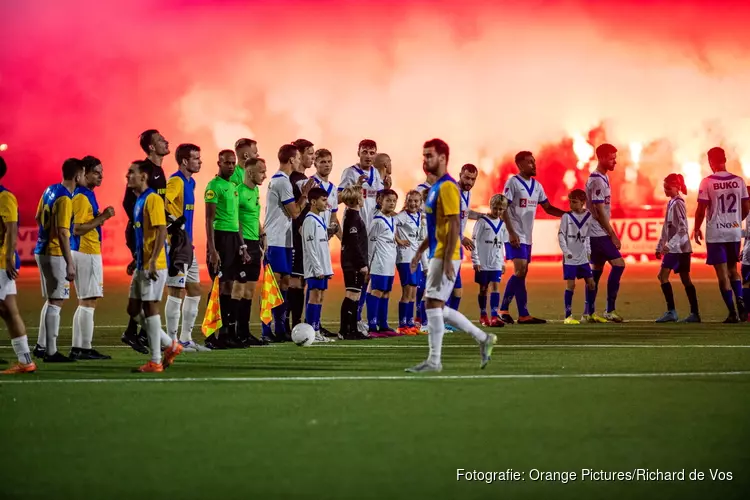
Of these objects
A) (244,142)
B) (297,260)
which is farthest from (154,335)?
(244,142)

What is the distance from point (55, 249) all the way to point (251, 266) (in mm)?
2555

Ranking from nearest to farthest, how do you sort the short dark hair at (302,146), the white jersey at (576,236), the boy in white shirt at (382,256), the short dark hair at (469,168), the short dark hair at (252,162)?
the short dark hair at (252,162) < the short dark hair at (302,146) < the boy in white shirt at (382,256) < the short dark hair at (469,168) < the white jersey at (576,236)

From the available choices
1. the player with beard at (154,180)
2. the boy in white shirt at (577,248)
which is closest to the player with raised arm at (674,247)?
the boy in white shirt at (577,248)

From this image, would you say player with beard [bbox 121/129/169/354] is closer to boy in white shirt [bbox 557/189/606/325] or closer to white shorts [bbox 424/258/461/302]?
white shorts [bbox 424/258/461/302]

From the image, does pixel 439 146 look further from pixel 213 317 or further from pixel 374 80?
pixel 374 80

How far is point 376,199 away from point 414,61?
49.9 ft

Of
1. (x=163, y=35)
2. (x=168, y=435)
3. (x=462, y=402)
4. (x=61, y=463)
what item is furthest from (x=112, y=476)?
(x=163, y=35)

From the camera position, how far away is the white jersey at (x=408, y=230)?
1430 centimetres

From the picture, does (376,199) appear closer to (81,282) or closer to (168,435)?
(81,282)

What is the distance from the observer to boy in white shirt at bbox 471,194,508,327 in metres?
15.2

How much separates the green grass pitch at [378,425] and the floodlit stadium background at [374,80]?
56.0 feet

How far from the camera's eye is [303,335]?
12.1m

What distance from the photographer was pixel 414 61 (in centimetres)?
2895

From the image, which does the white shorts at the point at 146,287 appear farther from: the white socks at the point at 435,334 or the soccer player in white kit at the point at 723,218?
the soccer player in white kit at the point at 723,218
